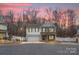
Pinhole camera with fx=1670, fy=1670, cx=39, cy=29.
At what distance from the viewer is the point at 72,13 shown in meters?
17.7

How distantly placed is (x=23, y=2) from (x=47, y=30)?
1.28ft

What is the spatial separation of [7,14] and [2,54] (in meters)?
0.43

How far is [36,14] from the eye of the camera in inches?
→ 696

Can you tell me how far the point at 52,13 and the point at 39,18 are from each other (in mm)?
149

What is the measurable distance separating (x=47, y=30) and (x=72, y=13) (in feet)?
1.05

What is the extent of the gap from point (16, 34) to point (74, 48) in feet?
2.07

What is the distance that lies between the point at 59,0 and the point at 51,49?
1.73 ft

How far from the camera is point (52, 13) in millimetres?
17703

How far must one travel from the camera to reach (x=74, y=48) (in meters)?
17.7

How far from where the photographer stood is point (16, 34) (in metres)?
17.7

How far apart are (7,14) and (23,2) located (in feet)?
0.70

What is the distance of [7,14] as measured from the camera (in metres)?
17.7

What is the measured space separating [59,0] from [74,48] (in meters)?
0.53

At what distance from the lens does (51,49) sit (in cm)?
1769
